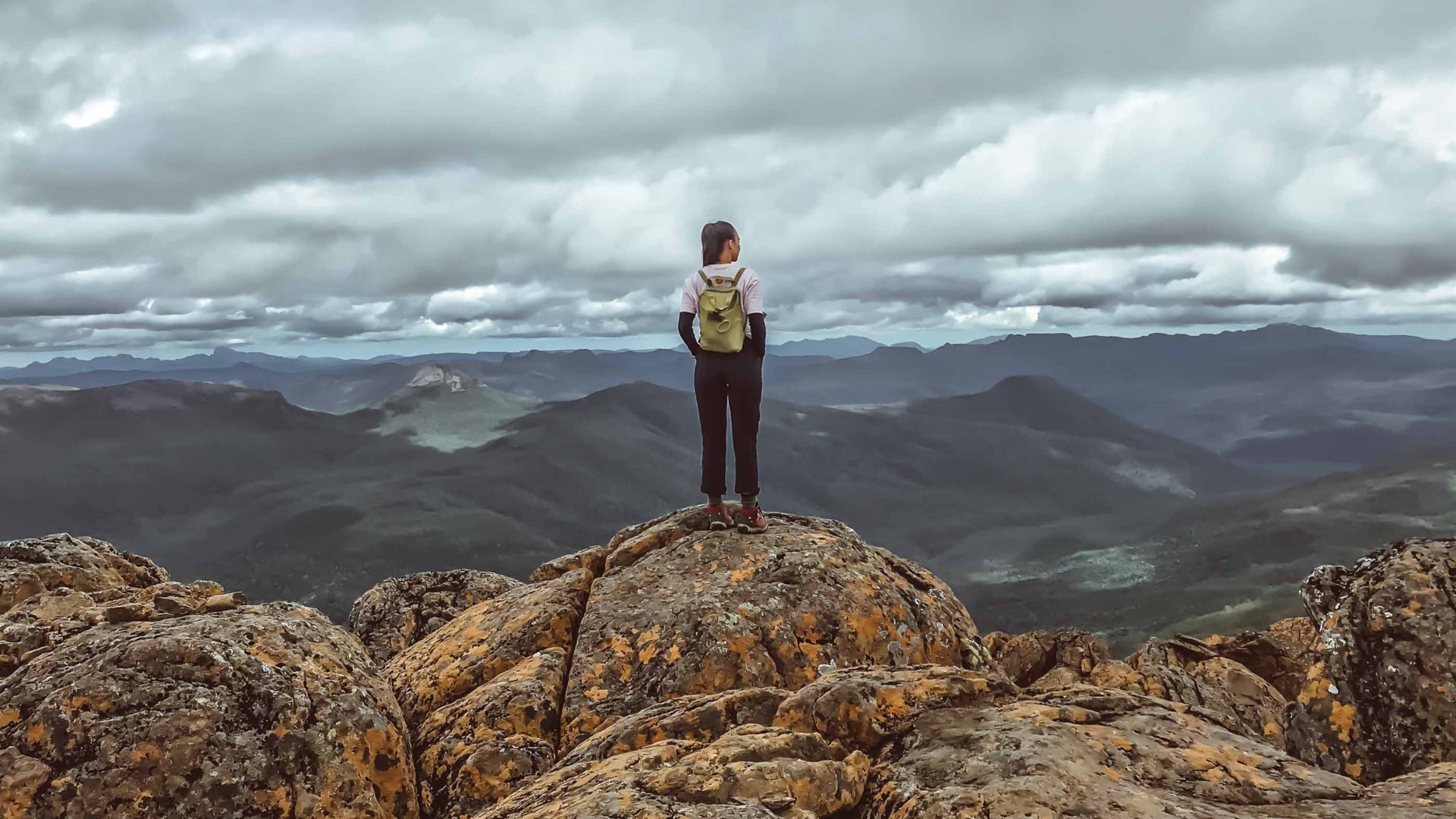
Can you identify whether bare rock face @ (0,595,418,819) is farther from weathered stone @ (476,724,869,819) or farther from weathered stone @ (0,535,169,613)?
weathered stone @ (0,535,169,613)

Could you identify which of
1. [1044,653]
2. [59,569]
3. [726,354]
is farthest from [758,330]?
[1044,653]

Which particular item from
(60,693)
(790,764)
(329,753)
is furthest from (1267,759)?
(60,693)

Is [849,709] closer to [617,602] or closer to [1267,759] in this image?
[1267,759]

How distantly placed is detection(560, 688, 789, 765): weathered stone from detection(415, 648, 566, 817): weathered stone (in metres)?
1.81

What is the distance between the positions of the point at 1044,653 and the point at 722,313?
3075 centimetres

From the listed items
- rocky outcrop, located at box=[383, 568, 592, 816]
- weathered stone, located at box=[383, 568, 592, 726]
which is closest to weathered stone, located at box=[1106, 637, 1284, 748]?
weathered stone, located at box=[383, 568, 592, 726]

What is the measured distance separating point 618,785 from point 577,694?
18.9 feet

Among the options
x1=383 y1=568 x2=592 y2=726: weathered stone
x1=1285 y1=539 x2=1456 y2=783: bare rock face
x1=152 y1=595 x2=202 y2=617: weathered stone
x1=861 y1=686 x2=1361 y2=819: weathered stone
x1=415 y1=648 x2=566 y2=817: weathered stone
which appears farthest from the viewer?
x1=383 y1=568 x2=592 y2=726: weathered stone

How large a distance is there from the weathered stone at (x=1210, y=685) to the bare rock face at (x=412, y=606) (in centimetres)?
2150

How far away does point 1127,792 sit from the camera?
8.12m

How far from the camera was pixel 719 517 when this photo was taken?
19.3m

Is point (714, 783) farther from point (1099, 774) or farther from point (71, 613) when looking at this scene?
point (71, 613)

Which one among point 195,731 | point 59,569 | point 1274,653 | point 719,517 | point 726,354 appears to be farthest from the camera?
point 1274,653

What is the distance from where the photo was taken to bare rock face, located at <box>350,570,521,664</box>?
897 inches
